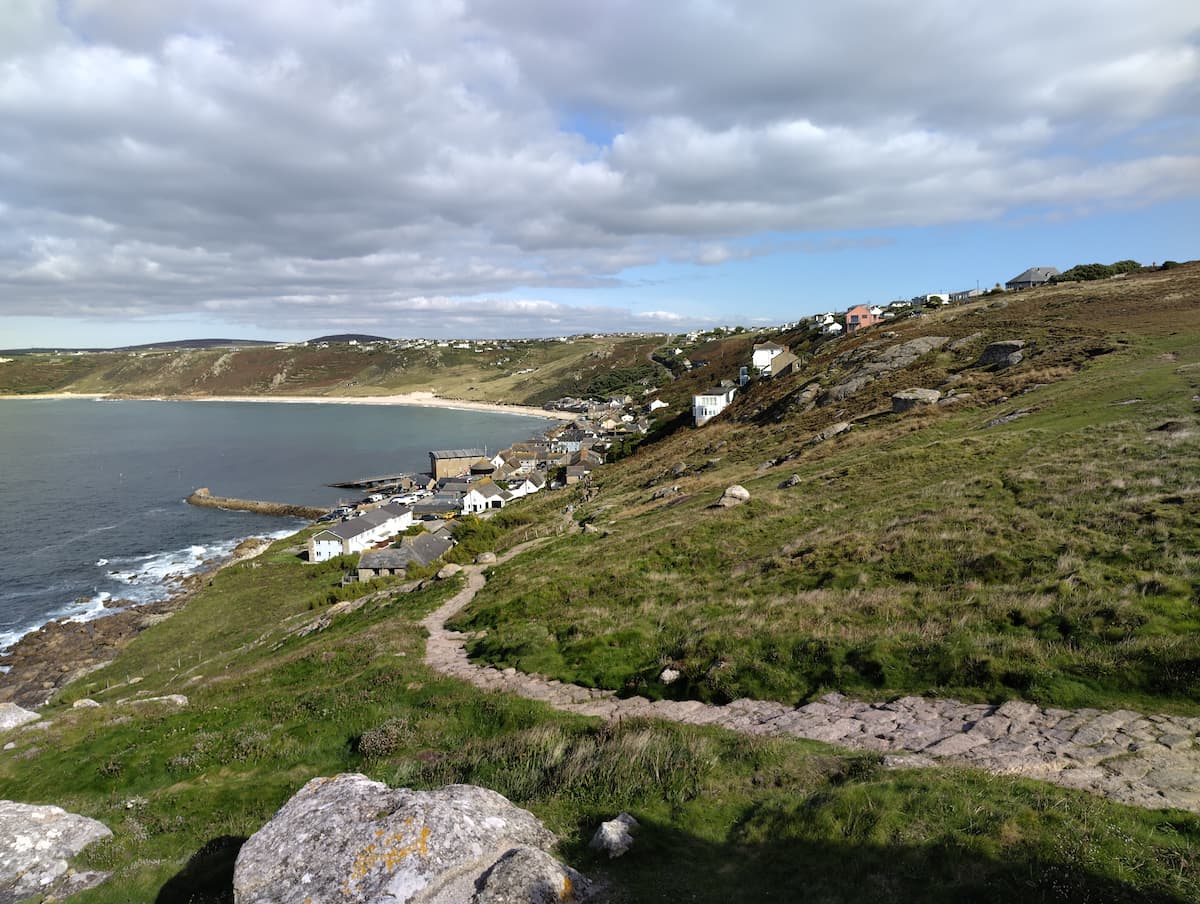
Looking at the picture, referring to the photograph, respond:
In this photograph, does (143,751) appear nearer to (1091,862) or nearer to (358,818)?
(358,818)

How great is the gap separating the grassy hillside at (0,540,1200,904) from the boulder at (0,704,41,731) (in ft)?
12.4

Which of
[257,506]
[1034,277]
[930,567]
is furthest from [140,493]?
[1034,277]

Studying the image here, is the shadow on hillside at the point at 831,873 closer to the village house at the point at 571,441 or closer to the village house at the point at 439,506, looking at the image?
the village house at the point at 439,506

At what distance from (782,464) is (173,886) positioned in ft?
131

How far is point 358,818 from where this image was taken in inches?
292

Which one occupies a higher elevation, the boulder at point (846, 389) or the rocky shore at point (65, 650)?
the boulder at point (846, 389)

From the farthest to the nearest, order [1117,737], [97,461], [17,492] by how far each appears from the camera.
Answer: [97,461]
[17,492]
[1117,737]

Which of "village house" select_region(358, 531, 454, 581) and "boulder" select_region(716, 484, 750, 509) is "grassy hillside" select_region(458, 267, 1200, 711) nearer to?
"boulder" select_region(716, 484, 750, 509)

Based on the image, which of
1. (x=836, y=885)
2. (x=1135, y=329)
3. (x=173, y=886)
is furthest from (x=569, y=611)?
(x=1135, y=329)

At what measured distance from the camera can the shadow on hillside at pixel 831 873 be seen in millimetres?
6403

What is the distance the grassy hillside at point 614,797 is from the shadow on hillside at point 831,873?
23 mm

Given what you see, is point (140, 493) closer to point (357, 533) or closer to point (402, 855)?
point (357, 533)

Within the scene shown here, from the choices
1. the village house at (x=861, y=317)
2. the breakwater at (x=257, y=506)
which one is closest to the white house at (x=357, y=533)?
the breakwater at (x=257, y=506)

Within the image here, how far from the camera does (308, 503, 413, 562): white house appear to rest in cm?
7025
